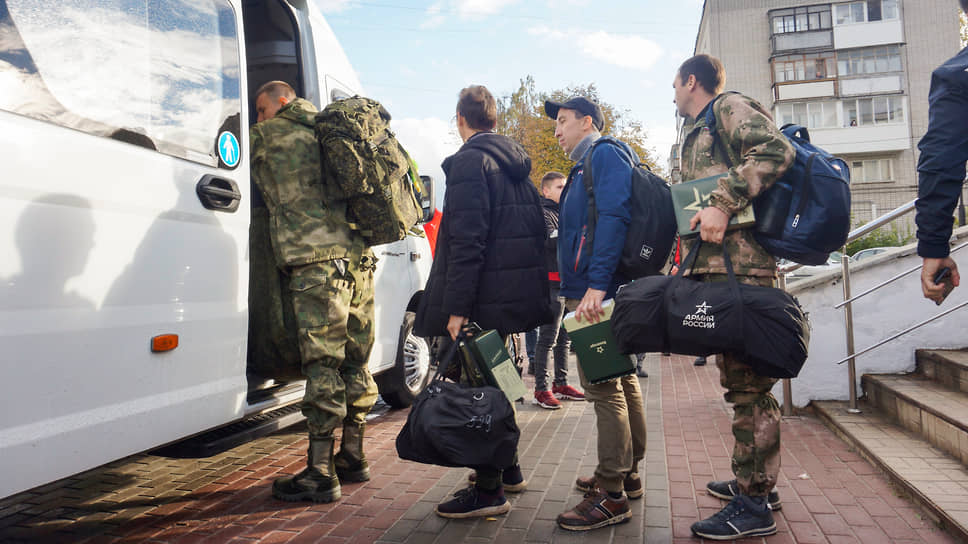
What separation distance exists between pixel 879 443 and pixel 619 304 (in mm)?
2345

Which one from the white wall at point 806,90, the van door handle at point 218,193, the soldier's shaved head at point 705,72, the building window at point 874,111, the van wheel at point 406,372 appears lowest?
the van wheel at point 406,372

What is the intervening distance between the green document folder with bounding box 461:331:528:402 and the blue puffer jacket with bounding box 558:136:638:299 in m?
0.44

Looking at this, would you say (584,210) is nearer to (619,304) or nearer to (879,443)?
(619,304)

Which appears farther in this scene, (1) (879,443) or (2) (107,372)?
(1) (879,443)

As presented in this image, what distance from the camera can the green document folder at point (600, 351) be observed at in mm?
2961

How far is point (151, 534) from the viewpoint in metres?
2.98

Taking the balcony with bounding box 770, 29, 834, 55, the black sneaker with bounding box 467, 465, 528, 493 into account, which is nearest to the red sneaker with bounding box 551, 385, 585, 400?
the black sneaker with bounding box 467, 465, 528, 493

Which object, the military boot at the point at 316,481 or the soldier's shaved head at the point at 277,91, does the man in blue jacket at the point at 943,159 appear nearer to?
the military boot at the point at 316,481

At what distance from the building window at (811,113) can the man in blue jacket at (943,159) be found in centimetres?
3878

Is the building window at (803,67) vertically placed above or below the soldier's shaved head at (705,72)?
above

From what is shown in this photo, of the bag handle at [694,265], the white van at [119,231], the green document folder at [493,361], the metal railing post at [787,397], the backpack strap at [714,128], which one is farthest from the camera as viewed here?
the metal railing post at [787,397]

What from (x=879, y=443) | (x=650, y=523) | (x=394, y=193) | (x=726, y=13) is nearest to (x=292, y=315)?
(x=394, y=193)

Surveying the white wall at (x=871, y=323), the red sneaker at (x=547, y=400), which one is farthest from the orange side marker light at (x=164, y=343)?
the white wall at (x=871, y=323)

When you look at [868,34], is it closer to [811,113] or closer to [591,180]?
[811,113]
